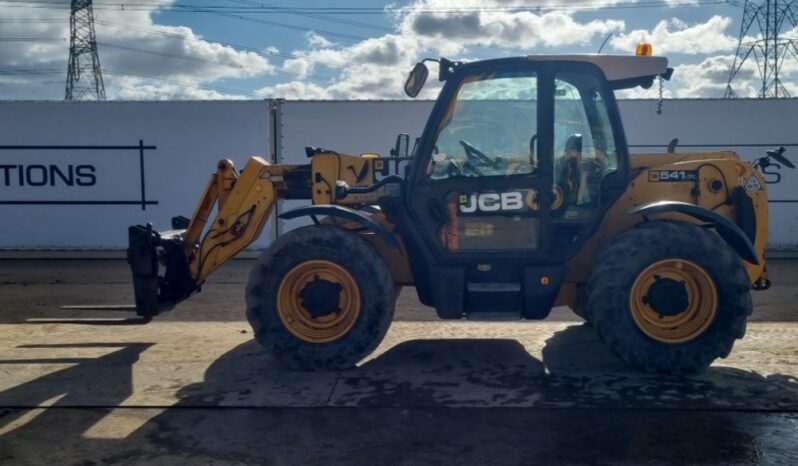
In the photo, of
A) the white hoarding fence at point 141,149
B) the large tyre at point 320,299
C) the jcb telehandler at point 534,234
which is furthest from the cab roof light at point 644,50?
the white hoarding fence at point 141,149

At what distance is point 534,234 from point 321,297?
1681 mm

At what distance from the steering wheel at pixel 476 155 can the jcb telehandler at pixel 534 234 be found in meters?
0.01

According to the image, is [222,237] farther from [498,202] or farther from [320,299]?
[498,202]

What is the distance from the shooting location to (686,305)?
5.68 m

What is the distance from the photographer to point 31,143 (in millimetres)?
13891

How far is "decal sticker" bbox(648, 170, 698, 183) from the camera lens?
244 inches

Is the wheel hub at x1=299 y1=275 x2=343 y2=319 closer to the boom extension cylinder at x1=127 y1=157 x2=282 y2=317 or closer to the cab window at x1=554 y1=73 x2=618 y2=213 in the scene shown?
the boom extension cylinder at x1=127 y1=157 x2=282 y2=317

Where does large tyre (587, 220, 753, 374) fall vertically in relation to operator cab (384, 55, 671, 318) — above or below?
below

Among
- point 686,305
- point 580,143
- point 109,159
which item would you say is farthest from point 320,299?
point 109,159

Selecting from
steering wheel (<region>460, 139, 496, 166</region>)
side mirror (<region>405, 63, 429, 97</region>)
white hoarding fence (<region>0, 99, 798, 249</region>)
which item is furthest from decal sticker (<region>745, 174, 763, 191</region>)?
white hoarding fence (<region>0, 99, 798, 249</region>)

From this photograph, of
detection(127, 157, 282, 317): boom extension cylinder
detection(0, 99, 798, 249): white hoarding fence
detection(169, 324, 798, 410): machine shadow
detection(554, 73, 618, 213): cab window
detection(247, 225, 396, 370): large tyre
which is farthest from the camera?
detection(0, 99, 798, 249): white hoarding fence

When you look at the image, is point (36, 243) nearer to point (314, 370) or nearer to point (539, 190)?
point (314, 370)

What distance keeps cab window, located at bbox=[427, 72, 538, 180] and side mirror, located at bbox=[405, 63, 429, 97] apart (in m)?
0.29

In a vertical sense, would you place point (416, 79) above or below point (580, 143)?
above
